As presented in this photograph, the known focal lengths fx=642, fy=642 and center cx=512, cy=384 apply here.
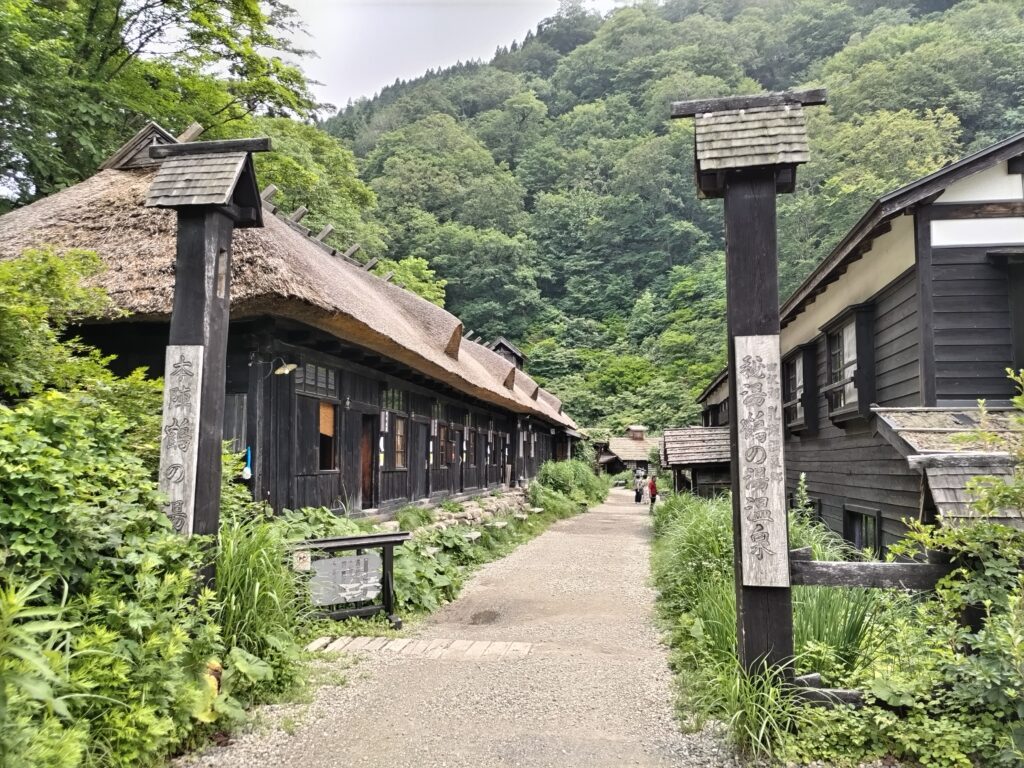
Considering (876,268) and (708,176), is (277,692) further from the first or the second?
(876,268)

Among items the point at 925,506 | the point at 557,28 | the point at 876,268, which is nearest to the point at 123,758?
the point at 925,506

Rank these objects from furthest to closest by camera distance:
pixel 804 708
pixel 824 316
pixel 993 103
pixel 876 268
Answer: pixel 993 103, pixel 824 316, pixel 876 268, pixel 804 708

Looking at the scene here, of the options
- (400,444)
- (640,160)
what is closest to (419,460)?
(400,444)

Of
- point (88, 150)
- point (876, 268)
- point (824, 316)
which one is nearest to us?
point (876, 268)

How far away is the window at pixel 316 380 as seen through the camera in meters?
8.49

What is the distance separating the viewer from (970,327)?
7.01 metres

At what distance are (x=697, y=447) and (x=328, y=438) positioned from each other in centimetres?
883

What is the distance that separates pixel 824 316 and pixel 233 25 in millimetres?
13988

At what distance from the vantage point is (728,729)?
3.69 meters

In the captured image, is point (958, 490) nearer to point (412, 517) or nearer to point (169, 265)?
point (169, 265)

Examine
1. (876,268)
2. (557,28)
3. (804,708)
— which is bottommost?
(804,708)

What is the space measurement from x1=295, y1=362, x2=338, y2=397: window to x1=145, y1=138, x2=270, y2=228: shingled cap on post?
3505 mm

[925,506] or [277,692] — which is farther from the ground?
[925,506]

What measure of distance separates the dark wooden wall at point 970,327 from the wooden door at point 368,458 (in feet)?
27.1
